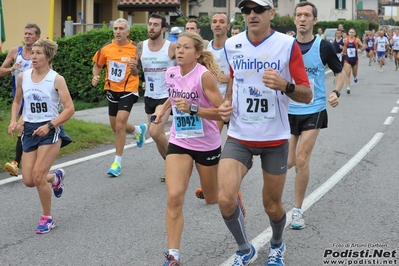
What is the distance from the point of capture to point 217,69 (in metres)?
6.48

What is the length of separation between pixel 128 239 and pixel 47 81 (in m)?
1.74

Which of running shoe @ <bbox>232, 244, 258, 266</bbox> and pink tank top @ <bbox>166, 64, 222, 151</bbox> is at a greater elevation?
pink tank top @ <bbox>166, 64, 222, 151</bbox>

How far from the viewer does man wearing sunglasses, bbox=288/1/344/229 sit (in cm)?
723

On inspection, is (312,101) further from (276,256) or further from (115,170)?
(115,170)

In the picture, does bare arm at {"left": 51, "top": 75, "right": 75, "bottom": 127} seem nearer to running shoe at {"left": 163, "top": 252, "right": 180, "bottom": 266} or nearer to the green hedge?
running shoe at {"left": 163, "top": 252, "right": 180, "bottom": 266}

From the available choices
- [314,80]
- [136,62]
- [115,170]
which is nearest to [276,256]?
[314,80]

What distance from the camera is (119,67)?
10.1 metres

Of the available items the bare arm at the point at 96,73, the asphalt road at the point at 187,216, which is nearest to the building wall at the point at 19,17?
the asphalt road at the point at 187,216

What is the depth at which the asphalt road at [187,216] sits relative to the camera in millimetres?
6254

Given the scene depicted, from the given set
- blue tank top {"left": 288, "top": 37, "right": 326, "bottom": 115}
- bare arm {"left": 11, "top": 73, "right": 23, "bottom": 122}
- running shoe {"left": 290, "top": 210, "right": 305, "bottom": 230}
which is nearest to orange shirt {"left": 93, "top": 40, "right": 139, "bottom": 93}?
bare arm {"left": 11, "top": 73, "right": 23, "bottom": 122}

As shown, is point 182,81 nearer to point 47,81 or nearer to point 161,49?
point 47,81

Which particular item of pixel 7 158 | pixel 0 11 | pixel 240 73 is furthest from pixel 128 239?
pixel 0 11

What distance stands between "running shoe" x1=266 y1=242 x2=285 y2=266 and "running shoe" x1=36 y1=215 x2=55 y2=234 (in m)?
2.29

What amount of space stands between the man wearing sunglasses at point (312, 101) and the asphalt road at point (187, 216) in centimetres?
Answer: 55
